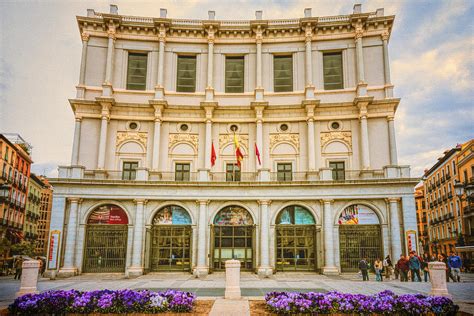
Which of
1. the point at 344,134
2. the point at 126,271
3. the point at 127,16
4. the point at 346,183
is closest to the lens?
the point at 126,271

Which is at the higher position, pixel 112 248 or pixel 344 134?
pixel 344 134

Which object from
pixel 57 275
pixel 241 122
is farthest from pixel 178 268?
pixel 241 122

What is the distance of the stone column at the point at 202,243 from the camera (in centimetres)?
2494

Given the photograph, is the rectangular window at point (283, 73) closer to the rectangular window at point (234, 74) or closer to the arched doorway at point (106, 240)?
the rectangular window at point (234, 74)

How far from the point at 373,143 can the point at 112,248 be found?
2068 centimetres

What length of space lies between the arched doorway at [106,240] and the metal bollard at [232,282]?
524 inches

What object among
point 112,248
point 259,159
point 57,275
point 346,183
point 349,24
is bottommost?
point 57,275

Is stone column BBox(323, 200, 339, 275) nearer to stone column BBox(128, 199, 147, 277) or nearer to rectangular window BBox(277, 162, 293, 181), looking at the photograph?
rectangular window BBox(277, 162, 293, 181)

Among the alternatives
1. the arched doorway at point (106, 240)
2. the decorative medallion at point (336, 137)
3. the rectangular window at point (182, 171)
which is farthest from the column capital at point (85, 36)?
the decorative medallion at point (336, 137)

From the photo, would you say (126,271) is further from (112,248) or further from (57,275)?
(57,275)

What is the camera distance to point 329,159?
30266 mm

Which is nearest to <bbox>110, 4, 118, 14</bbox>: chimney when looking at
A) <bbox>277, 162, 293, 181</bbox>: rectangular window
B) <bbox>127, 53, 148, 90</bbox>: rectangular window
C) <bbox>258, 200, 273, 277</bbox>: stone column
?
<bbox>127, 53, 148, 90</bbox>: rectangular window

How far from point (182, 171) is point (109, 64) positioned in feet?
34.9

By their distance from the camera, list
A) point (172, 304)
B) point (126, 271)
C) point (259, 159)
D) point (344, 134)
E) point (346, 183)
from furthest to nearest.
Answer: point (344, 134)
point (259, 159)
point (346, 183)
point (126, 271)
point (172, 304)
